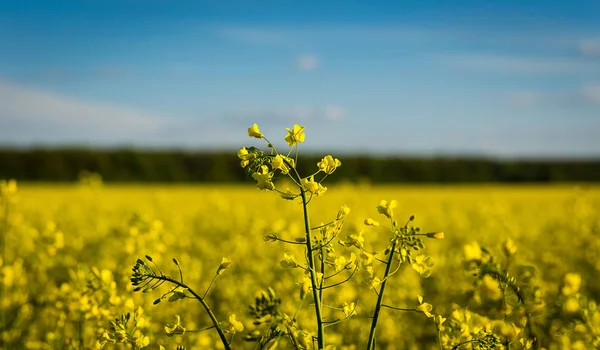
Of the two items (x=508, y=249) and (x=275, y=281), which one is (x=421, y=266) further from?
(x=275, y=281)

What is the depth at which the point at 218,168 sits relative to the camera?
A: 36.4 m

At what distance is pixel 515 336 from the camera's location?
6.75 ft

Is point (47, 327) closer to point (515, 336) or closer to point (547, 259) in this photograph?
point (515, 336)

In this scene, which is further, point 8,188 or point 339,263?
point 8,188

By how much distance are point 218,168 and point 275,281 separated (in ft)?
101

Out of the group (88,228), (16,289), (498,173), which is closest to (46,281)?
(16,289)

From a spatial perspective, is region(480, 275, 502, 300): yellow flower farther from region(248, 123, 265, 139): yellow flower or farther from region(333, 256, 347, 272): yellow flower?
region(248, 123, 265, 139): yellow flower

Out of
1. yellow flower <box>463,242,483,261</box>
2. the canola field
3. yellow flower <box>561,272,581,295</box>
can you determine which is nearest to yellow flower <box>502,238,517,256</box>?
the canola field

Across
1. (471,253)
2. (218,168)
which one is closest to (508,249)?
(471,253)

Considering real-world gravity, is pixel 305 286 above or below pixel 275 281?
above

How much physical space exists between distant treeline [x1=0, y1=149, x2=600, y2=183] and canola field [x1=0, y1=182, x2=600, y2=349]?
22.4 m

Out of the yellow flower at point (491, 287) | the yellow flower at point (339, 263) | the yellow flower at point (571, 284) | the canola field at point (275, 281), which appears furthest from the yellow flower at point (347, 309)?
the yellow flower at point (571, 284)

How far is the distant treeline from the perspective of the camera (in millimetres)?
34969

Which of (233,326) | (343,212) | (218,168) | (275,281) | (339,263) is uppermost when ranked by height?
(343,212)
